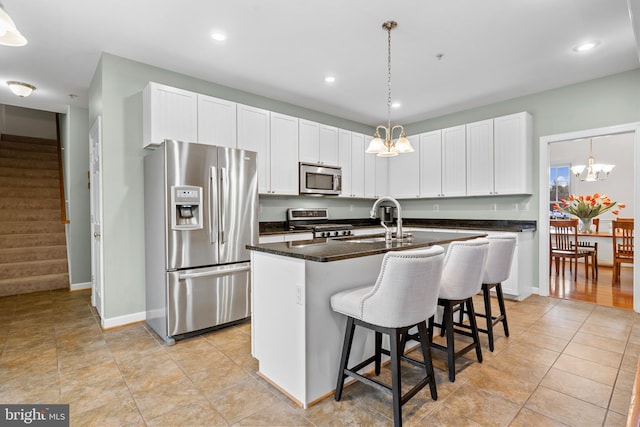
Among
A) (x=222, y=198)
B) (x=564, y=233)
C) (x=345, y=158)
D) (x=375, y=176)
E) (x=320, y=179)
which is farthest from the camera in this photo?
(x=375, y=176)

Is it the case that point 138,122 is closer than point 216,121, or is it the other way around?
point 138,122

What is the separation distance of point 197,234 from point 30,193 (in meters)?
5.06

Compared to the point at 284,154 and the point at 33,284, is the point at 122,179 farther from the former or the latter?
the point at 33,284

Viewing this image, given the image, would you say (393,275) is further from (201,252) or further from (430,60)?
(430,60)

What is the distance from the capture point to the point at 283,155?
4.41m

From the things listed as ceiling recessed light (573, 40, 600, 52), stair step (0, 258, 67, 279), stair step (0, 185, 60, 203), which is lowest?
stair step (0, 258, 67, 279)

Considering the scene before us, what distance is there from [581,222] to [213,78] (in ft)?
21.8

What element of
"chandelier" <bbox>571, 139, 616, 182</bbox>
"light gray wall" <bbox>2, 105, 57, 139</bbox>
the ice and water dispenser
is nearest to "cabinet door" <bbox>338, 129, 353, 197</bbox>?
the ice and water dispenser

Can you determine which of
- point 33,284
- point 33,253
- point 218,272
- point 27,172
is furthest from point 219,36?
point 27,172

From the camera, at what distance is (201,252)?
3.07m

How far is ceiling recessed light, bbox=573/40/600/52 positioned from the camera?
3043mm

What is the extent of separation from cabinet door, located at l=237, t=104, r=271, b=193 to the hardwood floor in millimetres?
4143

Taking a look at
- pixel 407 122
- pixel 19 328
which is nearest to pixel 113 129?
pixel 19 328

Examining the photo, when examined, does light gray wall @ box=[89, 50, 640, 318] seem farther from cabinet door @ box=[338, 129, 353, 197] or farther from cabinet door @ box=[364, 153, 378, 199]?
cabinet door @ box=[364, 153, 378, 199]
